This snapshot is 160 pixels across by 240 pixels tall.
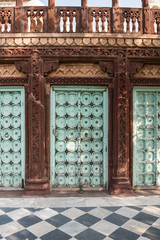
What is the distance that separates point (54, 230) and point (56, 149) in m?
2.02

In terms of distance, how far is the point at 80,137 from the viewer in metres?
4.54

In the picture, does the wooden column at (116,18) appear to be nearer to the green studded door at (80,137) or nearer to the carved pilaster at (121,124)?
the carved pilaster at (121,124)

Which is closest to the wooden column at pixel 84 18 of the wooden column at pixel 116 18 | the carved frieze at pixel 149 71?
the wooden column at pixel 116 18

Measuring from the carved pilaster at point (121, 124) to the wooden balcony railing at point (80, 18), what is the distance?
2.63ft

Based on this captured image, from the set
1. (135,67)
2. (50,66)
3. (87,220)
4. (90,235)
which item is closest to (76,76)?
(50,66)

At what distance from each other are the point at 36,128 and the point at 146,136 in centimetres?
289

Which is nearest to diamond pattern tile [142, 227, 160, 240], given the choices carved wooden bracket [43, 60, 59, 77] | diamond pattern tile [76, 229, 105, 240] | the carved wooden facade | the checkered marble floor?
the checkered marble floor

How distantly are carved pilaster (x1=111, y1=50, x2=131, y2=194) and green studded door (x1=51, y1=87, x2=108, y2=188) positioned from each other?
0.30 meters

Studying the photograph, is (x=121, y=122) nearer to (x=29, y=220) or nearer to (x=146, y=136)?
(x=146, y=136)

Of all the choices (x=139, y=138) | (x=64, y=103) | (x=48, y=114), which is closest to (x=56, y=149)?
(x=48, y=114)

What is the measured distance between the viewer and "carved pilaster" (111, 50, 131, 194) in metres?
4.28

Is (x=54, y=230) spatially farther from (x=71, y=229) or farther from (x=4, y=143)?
(x=4, y=143)

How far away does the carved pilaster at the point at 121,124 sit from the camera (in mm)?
4281

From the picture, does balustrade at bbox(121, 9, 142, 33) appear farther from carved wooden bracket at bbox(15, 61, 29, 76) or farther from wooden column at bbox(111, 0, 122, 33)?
carved wooden bracket at bbox(15, 61, 29, 76)
